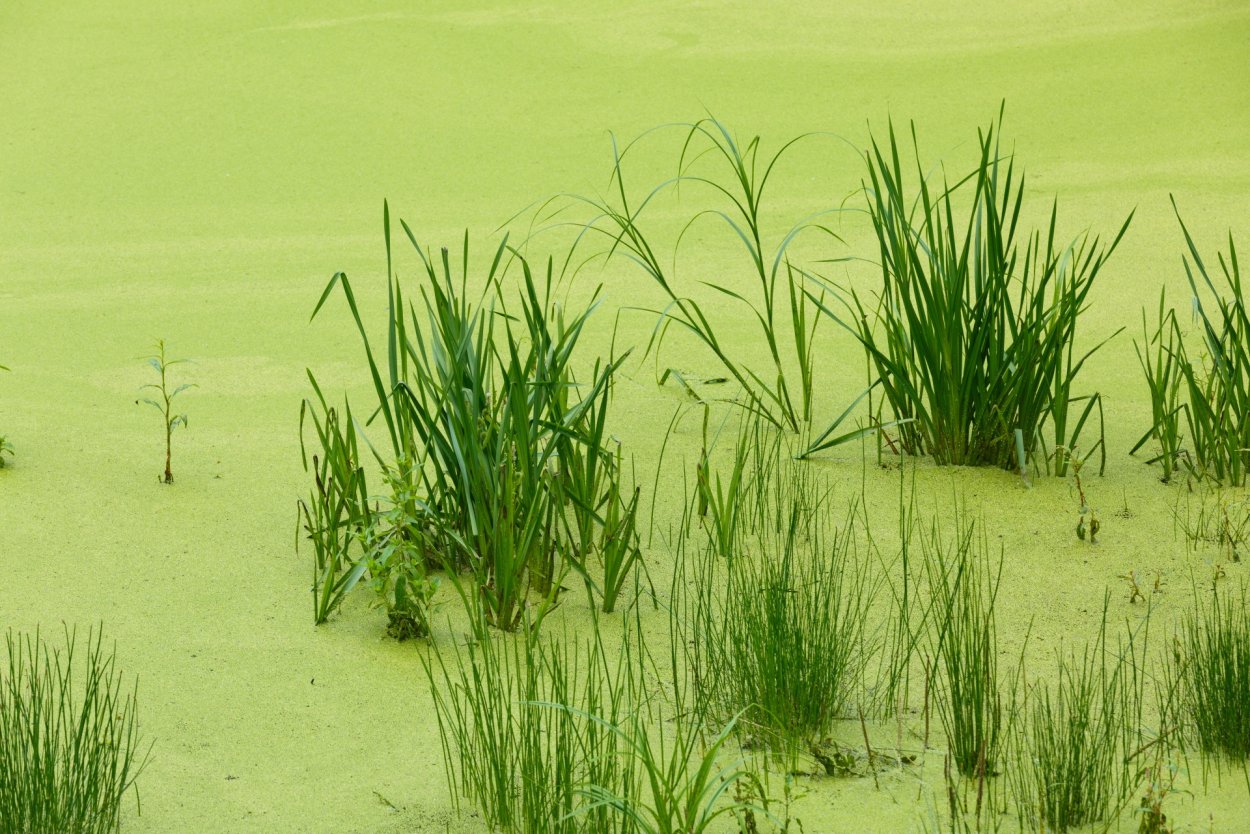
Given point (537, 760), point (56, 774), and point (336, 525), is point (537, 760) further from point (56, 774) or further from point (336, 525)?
point (336, 525)

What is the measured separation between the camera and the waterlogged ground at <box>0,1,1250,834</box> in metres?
1.98

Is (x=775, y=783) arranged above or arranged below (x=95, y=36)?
below

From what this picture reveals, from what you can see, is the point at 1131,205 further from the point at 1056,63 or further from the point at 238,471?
the point at 238,471

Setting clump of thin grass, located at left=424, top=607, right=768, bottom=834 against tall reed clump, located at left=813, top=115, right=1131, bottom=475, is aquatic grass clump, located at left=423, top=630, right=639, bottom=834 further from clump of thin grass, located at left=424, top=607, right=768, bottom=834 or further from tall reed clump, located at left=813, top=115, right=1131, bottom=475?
tall reed clump, located at left=813, top=115, right=1131, bottom=475

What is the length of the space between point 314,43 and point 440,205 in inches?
56.1

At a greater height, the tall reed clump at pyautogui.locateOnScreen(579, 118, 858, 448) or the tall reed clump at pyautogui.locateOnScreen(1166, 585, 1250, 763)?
the tall reed clump at pyautogui.locateOnScreen(579, 118, 858, 448)

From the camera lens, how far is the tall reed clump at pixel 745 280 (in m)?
2.63

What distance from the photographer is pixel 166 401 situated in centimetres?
254

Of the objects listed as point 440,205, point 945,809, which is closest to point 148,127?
point 440,205

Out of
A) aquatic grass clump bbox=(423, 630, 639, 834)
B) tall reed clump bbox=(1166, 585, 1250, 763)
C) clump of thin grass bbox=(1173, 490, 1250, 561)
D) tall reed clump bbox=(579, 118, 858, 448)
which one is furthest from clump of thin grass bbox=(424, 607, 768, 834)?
clump of thin grass bbox=(1173, 490, 1250, 561)

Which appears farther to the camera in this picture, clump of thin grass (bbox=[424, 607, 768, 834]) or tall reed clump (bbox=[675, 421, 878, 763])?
tall reed clump (bbox=[675, 421, 878, 763])

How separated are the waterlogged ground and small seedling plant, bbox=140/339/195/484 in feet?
0.12

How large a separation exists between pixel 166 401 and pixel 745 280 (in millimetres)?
1613

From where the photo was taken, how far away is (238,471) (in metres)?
2.69
